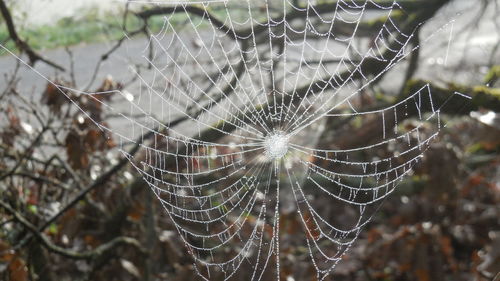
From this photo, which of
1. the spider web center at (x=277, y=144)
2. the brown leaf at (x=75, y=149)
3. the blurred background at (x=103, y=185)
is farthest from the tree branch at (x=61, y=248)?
the spider web center at (x=277, y=144)

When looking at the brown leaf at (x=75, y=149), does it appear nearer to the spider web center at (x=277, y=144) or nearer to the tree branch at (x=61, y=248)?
the tree branch at (x=61, y=248)

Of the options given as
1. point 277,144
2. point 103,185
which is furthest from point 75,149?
point 277,144

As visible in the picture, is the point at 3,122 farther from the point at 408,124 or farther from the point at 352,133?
the point at 408,124

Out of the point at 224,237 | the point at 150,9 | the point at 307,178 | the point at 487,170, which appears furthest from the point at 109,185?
the point at 487,170

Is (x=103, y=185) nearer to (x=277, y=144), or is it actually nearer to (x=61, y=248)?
(x=61, y=248)

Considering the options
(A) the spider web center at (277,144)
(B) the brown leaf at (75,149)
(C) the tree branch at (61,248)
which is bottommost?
A: (C) the tree branch at (61,248)

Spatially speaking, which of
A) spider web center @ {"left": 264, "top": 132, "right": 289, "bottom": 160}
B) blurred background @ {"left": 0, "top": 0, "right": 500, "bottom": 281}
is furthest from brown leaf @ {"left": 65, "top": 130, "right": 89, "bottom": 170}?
spider web center @ {"left": 264, "top": 132, "right": 289, "bottom": 160}

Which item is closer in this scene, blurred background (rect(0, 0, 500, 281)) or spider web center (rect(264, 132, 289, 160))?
blurred background (rect(0, 0, 500, 281))

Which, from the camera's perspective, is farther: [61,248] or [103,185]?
[103,185]

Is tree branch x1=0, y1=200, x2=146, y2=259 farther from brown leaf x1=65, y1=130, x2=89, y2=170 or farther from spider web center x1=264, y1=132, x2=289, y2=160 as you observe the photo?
spider web center x1=264, y1=132, x2=289, y2=160

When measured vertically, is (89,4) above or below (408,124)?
above

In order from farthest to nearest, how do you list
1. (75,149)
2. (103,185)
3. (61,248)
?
1. (103,185)
2. (61,248)
3. (75,149)
